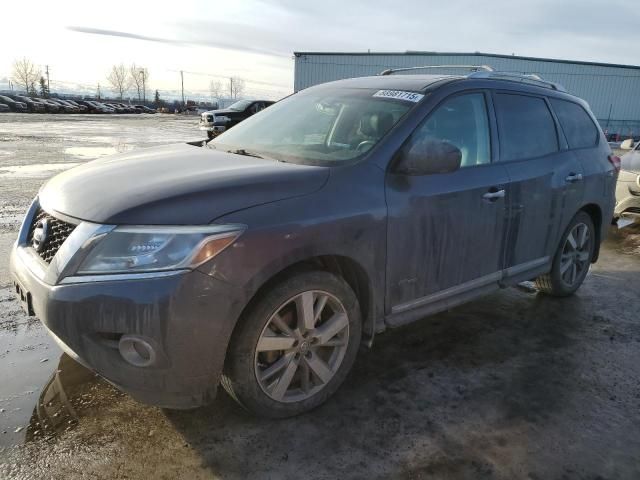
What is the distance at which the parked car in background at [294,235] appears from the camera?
2.19 metres

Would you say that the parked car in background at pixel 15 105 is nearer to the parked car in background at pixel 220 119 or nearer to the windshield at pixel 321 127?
the parked car in background at pixel 220 119

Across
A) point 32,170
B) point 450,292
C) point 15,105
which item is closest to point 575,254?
point 450,292

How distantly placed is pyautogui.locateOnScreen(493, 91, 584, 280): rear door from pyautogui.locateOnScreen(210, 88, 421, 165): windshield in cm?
99

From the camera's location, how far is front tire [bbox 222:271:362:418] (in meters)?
2.42

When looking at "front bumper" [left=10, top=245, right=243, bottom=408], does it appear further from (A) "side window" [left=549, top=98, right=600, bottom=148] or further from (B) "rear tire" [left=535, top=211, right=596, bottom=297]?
(A) "side window" [left=549, top=98, right=600, bottom=148]

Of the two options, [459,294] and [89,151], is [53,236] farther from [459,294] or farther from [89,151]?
[89,151]

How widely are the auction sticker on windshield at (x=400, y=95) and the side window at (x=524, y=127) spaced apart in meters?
0.77

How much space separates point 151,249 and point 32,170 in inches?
381

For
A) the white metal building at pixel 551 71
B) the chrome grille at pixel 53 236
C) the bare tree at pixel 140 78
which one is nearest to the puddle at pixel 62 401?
the chrome grille at pixel 53 236

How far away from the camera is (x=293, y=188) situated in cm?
252

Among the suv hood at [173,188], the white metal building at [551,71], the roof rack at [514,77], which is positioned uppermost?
the white metal building at [551,71]

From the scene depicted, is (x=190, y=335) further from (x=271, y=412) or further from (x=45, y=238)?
(x=45, y=238)

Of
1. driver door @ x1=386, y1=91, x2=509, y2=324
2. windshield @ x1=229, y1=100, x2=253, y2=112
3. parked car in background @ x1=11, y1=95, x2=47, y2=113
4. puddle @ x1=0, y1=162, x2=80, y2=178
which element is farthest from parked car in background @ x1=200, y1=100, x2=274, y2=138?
parked car in background @ x1=11, y1=95, x2=47, y2=113

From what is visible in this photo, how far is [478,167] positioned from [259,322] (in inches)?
72.9
